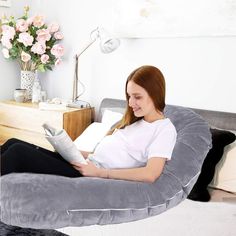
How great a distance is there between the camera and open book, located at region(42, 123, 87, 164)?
4.35 ft

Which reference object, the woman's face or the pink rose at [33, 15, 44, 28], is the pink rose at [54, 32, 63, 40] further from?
the woman's face

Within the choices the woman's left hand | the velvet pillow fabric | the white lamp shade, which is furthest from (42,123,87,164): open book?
the white lamp shade

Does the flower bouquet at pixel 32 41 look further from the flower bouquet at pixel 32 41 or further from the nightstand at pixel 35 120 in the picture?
the nightstand at pixel 35 120

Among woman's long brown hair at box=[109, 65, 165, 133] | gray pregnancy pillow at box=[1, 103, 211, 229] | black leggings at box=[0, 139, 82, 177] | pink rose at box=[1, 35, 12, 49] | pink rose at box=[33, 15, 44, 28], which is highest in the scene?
pink rose at box=[33, 15, 44, 28]

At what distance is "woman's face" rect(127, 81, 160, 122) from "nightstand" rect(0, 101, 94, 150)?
119cm

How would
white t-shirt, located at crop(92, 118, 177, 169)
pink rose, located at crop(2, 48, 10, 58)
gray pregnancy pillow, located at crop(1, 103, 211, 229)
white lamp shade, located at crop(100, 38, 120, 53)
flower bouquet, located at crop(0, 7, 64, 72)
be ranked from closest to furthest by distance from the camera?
1. gray pregnancy pillow, located at crop(1, 103, 211, 229)
2. white t-shirt, located at crop(92, 118, 177, 169)
3. white lamp shade, located at crop(100, 38, 120, 53)
4. flower bouquet, located at crop(0, 7, 64, 72)
5. pink rose, located at crop(2, 48, 10, 58)

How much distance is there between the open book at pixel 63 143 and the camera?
1.33 m

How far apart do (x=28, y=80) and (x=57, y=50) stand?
1.40 ft

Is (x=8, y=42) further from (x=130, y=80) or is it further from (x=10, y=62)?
(x=130, y=80)

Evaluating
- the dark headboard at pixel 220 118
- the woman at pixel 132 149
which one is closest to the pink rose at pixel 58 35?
the dark headboard at pixel 220 118

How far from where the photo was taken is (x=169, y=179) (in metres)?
1.42

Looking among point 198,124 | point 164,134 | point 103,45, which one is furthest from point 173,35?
point 164,134

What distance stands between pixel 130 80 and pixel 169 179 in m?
0.47

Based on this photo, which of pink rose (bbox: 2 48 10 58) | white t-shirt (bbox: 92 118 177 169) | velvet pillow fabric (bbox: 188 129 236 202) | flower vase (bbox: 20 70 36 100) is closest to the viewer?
white t-shirt (bbox: 92 118 177 169)
